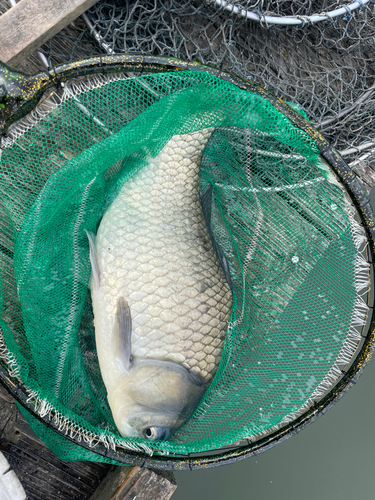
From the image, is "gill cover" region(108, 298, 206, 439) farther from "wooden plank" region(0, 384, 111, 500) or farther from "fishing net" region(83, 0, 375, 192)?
"fishing net" region(83, 0, 375, 192)

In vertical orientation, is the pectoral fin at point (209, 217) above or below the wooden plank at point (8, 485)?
above

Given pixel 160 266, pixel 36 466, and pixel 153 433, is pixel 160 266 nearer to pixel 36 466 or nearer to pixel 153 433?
pixel 153 433

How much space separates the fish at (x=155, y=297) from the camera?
1.26 meters

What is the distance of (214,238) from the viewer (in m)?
1.53

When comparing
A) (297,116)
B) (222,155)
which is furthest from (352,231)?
(222,155)

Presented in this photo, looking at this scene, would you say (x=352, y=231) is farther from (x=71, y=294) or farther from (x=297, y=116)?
(x=71, y=294)

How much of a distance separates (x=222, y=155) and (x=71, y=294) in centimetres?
80

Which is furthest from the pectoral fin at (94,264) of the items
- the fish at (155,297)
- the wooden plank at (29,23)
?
the wooden plank at (29,23)

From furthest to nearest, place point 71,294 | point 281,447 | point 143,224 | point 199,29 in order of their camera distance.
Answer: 1. point 281,447
2. point 199,29
3. point 71,294
4. point 143,224

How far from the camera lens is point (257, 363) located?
147 centimetres

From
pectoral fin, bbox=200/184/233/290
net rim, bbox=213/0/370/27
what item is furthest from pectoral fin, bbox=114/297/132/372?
net rim, bbox=213/0/370/27

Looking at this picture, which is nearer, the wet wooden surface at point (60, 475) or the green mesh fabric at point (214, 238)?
the green mesh fabric at point (214, 238)

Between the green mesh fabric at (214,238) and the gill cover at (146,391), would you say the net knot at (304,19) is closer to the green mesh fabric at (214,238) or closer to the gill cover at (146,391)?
Result: the green mesh fabric at (214,238)

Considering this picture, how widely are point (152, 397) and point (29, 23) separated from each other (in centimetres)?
137
